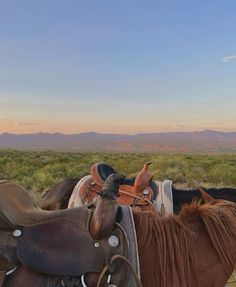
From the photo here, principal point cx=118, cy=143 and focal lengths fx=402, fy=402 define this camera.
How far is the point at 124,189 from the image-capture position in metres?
4.81

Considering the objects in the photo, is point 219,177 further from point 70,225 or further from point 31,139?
point 31,139

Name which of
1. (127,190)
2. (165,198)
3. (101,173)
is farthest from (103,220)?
(101,173)

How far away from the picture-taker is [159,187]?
15.7 ft

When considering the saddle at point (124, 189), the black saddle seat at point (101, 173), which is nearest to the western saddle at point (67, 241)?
the saddle at point (124, 189)

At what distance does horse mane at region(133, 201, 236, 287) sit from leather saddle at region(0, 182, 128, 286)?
0.16m

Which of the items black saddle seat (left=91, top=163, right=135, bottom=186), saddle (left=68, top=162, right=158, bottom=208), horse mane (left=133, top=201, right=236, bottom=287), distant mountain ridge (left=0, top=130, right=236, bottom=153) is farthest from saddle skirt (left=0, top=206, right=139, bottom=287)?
distant mountain ridge (left=0, top=130, right=236, bottom=153)

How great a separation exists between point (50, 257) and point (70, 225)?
17cm

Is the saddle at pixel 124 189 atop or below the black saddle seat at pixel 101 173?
below

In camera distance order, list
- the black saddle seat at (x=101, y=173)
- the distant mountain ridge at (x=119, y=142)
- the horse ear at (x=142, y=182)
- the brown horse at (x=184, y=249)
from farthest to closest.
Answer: the distant mountain ridge at (x=119, y=142) < the black saddle seat at (x=101, y=173) < the horse ear at (x=142, y=182) < the brown horse at (x=184, y=249)

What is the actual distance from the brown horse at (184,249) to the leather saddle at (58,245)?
2.3 inches

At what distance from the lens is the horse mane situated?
1906 millimetres

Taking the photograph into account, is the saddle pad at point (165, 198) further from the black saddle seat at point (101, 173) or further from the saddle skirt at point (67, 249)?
the saddle skirt at point (67, 249)

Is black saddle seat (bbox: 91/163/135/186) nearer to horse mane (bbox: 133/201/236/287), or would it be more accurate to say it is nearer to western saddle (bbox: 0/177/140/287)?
horse mane (bbox: 133/201/236/287)

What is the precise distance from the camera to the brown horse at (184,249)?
6.22 ft
